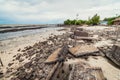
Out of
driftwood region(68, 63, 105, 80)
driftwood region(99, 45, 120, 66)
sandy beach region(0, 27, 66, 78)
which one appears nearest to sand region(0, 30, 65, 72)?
sandy beach region(0, 27, 66, 78)

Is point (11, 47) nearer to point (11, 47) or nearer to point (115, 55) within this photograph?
point (11, 47)

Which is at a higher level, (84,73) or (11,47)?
(84,73)

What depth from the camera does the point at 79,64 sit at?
681 cm

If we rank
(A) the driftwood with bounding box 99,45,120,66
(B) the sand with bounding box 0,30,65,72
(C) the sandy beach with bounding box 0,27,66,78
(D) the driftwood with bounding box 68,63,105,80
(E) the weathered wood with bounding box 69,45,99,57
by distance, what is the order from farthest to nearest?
(B) the sand with bounding box 0,30,65,72 → (C) the sandy beach with bounding box 0,27,66,78 → (E) the weathered wood with bounding box 69,45,99,57 → (A) the driftwood with bounding box 99,45,120,66 → (D) the driftwood with bounding box 68,63,105,80

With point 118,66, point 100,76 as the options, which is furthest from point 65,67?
point 118,66

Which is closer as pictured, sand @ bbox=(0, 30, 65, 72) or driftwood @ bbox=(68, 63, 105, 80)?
driftwood @ bbox=(68, 63, 105, 80)

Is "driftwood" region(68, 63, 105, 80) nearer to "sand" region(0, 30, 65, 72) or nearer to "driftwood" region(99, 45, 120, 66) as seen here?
"driftwood" region(99, 45, 120, 66)

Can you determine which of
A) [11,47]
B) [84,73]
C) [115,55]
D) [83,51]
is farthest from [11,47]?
[84,73]

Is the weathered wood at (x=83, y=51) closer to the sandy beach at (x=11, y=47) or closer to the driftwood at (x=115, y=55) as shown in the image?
the driftwood at (x=115, y=55)

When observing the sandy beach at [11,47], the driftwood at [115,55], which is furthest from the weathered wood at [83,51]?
the sandy beach at [11,47]

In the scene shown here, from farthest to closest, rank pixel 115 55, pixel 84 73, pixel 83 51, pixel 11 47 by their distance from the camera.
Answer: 1. pixel 11 47
2. pixel 83 51
3. pixel 115 55
4. pixel 84 73

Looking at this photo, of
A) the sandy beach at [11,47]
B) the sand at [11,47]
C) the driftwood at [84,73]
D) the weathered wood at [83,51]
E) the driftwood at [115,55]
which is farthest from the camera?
the sand at [11,47]

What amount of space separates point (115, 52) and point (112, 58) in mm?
401

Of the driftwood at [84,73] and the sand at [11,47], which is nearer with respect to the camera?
the driftwood at [84,73]
